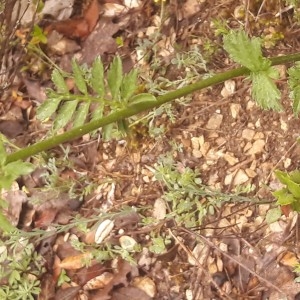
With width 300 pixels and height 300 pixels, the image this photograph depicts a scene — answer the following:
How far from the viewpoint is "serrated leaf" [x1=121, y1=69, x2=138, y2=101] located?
117 cm

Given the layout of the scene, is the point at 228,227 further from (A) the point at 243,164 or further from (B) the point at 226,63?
(B) the point at 226,63

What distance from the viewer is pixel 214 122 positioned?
2037mm

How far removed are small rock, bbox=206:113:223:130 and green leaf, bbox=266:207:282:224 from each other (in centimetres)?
32

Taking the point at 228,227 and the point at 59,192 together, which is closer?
the point at 228,227

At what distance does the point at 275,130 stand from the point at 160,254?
53 cm

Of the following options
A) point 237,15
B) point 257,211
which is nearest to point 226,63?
point 237,15

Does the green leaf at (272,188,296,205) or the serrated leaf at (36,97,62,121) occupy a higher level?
the serrated leaf at (36,97,62,121)

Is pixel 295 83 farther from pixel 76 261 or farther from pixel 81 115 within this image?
pixel 76 261

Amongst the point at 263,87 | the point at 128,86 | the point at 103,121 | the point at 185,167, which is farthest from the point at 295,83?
the point at 185,167

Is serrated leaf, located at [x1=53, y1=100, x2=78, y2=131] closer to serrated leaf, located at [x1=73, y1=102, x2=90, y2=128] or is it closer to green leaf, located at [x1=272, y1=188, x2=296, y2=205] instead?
serrated leaf, located at [x1=73, y1=102, x2=90, y2=128]

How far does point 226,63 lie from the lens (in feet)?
6.66

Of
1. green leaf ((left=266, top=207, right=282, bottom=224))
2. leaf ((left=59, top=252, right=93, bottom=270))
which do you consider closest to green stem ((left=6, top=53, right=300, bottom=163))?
green leaf ((left=266, top=207, right=282, bottom=224))

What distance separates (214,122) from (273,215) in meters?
0.35

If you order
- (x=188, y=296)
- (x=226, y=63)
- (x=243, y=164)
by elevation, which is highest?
(x=226, y=63)
